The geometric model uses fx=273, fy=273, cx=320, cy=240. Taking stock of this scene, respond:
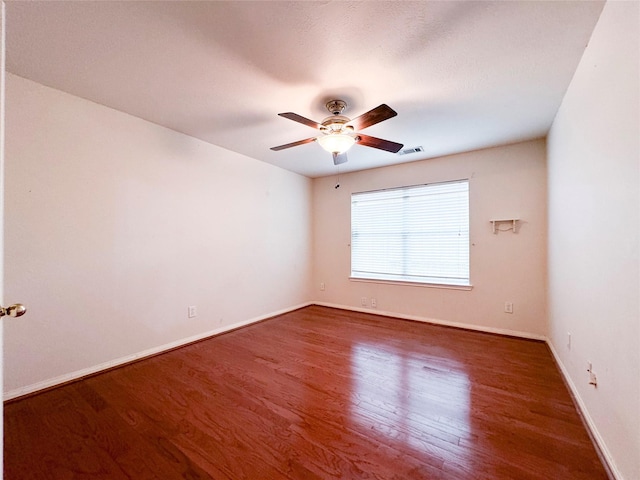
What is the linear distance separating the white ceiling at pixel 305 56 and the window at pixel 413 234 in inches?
48.8

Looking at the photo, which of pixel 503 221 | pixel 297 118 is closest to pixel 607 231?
pixel 297 118

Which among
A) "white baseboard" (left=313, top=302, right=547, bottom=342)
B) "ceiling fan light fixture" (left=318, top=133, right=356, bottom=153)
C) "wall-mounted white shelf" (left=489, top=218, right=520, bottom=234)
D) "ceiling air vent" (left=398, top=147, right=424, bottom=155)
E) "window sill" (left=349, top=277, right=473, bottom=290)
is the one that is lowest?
"white baseboard" (left=313, top=302, right=547, bottom=342)

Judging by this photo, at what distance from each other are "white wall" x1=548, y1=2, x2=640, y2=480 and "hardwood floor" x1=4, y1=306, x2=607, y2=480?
1.13 ft

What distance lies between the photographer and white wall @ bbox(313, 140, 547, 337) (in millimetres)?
3172

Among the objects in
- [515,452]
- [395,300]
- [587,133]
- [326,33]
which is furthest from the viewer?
[395,300]

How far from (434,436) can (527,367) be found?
147 cm

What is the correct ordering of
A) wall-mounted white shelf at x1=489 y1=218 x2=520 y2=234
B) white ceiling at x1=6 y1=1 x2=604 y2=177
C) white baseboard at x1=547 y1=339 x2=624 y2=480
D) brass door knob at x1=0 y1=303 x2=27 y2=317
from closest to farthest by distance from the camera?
brass door knob at x1=0 y1=303 x2=27 y2=317 < white baseboard at x1=547 y1=339 x2=624 y2=480 < white ceiling at x1=6 y1=1 x2=604 y2=177 < wall-mounted white shelf at x1=489 y1=218 x2=520 y2=234

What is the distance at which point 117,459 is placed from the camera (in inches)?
57.9

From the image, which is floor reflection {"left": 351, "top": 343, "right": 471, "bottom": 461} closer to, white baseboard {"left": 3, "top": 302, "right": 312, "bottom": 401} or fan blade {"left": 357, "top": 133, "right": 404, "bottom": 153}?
white baseboard {"left": 3, "top": 302, "right": 312, "bottom": 401}

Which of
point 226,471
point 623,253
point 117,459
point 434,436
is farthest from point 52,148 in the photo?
point 623,253

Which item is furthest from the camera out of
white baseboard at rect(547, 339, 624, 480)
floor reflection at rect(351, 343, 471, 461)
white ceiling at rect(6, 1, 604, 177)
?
floor reflection at rect(351, 343, 471, 461)

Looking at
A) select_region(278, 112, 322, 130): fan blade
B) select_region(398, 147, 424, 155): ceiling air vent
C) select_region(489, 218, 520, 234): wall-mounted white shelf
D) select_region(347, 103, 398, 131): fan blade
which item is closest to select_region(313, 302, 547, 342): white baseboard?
select_region(489, 218, 520, 234): wall-mounted white shelf

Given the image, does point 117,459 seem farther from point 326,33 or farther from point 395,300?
point 395,300

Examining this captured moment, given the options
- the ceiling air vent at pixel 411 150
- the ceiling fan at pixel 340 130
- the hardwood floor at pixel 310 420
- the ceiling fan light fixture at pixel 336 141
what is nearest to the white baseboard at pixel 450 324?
the hardwood floor at pixel 310 420
